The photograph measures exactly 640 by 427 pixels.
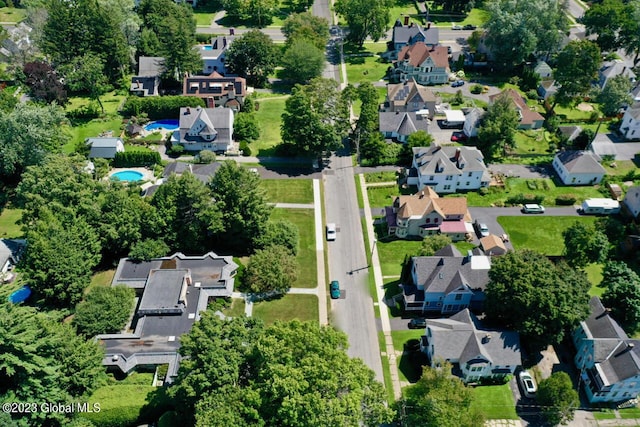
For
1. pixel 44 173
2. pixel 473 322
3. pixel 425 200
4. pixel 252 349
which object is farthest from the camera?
pixel 425 200

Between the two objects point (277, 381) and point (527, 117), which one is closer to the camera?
point (277, 381)

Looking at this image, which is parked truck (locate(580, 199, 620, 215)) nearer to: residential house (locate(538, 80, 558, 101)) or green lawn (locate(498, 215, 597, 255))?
green lawn (locate(498, 215, 597, 255))

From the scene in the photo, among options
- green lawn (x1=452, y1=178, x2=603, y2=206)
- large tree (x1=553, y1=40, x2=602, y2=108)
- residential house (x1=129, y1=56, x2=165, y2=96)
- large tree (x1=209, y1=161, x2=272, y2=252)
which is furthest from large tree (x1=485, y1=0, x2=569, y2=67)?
residential house (x1=129, y1=56, x2=165, y2=96)

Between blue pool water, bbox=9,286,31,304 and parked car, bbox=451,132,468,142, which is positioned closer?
blue pool water, bbox=9,286,31,304

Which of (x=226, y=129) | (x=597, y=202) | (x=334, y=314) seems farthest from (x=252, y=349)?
(x=597, y=202)

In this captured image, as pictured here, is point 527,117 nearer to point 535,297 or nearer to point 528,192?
point 528,192

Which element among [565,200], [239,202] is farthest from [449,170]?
[239,202]

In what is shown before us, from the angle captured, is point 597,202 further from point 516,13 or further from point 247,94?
point 247,94
